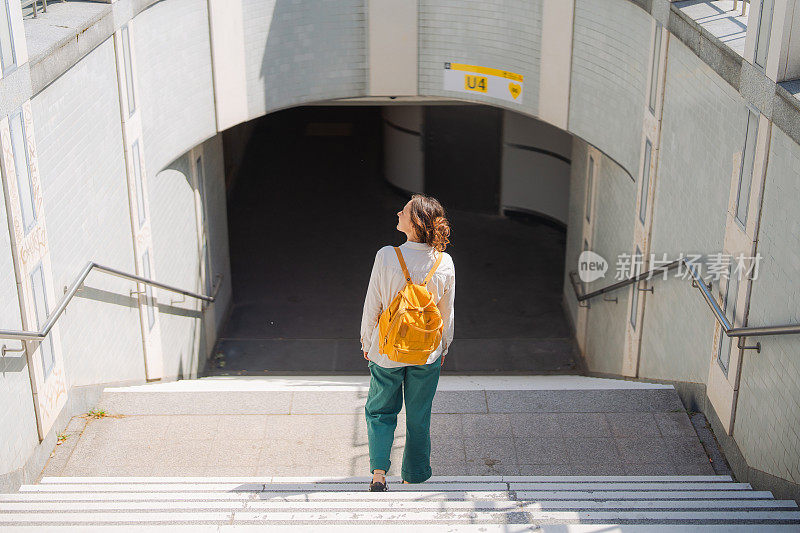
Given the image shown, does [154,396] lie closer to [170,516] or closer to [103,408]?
[103,408]

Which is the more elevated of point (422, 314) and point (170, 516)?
point (422, 314)

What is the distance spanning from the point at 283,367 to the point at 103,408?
162 inches

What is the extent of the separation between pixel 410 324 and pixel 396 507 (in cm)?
82

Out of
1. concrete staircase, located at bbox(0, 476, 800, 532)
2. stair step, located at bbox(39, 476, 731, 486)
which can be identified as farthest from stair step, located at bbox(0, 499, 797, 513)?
stair step, located at bbox(39, 476, 731, 486)

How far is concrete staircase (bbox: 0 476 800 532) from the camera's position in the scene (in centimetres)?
351

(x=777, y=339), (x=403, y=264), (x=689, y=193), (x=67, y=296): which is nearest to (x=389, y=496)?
(x=403, y=264)

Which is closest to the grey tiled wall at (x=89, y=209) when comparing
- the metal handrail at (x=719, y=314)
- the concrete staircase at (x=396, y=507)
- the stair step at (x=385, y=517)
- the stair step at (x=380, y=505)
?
the concrete staircase at (x=396, y=507)

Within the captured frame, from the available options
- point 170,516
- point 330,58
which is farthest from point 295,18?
point 170,516

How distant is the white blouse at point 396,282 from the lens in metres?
4.12

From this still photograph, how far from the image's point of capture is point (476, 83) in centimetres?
960

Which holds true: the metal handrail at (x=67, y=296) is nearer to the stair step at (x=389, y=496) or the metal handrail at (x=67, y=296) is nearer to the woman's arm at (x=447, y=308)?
the stair step at (x=389, y=496)

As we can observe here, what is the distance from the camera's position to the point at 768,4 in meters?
4.72

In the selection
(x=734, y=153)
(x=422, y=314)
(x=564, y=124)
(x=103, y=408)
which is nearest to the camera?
(x=422, y=314)

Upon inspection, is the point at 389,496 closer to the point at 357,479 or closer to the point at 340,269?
the point at 357,479
